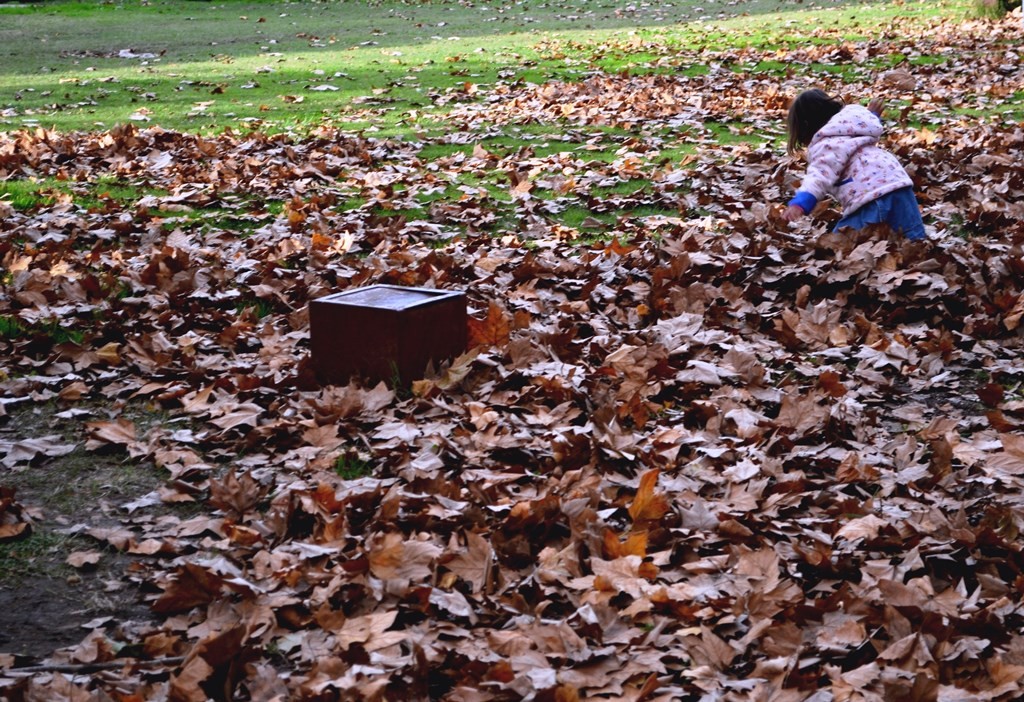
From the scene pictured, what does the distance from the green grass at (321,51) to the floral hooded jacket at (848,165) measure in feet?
A: 16.2

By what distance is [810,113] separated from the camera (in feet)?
23.5

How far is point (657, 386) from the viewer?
470 centimetres

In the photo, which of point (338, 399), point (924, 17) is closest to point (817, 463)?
point (338, 399)

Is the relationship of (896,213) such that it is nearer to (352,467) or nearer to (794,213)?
(794,213)

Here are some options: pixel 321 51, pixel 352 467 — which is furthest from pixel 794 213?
pixel 321 51

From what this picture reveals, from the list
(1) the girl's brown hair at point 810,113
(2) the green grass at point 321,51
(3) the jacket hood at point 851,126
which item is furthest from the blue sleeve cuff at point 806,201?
(2) the green grass at point 321,51

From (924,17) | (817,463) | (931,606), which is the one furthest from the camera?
(924,17)

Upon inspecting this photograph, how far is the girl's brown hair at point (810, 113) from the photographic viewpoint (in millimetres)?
7125

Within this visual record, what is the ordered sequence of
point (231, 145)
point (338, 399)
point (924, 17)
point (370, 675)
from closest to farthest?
point (370, 675), point (338, 399), point (231, 145), point (924, 17)

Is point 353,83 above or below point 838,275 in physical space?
above

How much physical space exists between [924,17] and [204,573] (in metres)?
20.1

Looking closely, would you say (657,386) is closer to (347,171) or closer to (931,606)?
(931,606)

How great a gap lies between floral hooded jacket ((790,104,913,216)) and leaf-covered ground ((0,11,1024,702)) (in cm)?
32

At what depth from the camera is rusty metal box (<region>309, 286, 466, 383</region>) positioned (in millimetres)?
4523
